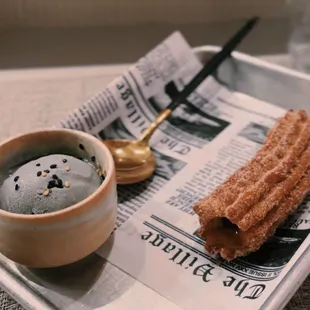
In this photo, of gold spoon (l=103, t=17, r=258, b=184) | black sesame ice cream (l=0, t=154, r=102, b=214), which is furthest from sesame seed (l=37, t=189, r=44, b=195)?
gold spoon (l=103, t=17, r=258, b=184)

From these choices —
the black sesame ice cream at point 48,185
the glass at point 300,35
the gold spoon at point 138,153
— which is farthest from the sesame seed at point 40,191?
the glass at point 300,35

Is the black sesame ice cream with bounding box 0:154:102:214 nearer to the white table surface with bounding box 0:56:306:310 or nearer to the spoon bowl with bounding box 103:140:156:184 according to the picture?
the spoon bowl with bounding box 103:140:156:184

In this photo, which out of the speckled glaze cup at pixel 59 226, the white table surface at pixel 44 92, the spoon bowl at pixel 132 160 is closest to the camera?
the speckled glaze cup at pixel 59 226

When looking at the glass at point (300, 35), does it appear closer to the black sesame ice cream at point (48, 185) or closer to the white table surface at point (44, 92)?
the white table surface at point (44, 92)

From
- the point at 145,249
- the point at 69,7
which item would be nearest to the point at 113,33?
the point at 69,7

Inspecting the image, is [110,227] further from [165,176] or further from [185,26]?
[185,26]

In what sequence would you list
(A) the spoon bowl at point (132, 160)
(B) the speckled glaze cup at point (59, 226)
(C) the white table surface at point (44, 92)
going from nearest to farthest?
(B) the speckled glaze cup at point (59, 226)
(A) the spoon bowl at point (132, 160)
(C) the white table surface at point (44, 92)
